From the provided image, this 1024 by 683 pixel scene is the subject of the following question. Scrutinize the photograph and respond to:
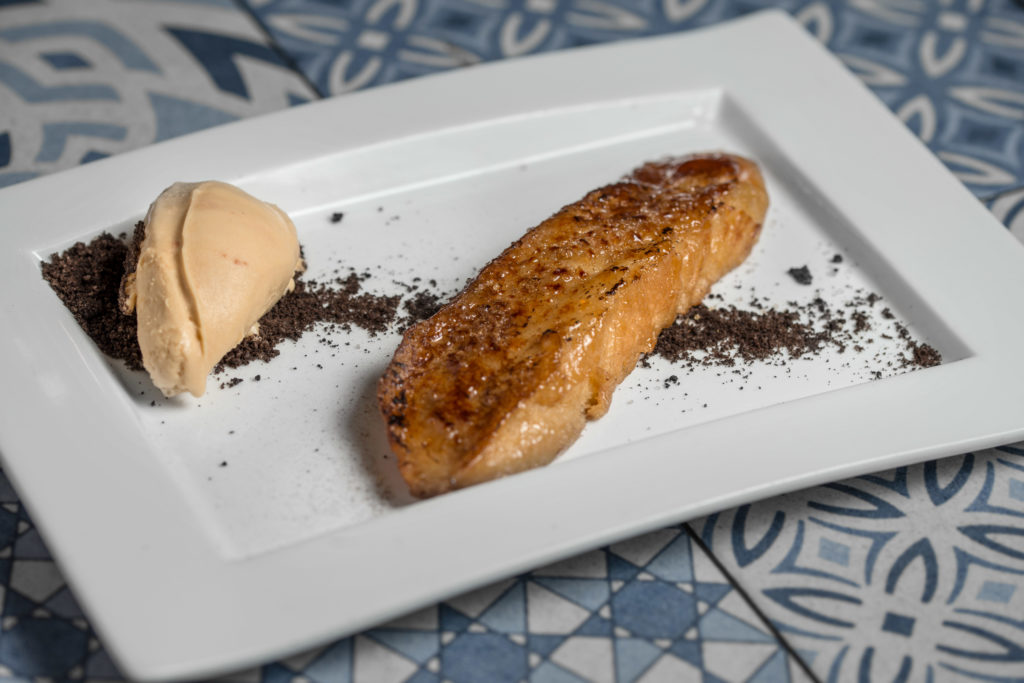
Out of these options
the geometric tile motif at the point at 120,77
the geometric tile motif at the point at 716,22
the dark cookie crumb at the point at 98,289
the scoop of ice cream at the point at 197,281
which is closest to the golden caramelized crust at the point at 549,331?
the scoop of ice cream at the point at 197,281

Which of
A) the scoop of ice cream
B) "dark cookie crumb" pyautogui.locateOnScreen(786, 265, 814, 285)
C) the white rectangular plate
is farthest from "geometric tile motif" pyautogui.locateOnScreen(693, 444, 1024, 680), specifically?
the scoop of ice cream

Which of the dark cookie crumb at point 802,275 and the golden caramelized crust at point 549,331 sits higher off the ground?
the dark cookie crumb at point 802,275

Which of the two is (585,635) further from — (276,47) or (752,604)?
(276,47)

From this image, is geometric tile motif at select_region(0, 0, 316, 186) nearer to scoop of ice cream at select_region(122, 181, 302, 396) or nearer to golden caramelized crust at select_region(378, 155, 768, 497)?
scoop of ice cream at select_region(122, 181, 302, 396)

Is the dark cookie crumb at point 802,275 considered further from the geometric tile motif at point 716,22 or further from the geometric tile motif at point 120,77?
the geometric tile motif at point 120,77


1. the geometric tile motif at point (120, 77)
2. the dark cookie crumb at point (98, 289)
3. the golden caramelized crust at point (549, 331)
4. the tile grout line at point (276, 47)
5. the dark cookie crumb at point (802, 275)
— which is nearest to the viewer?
the golden caramelized crust at point (549, 331)

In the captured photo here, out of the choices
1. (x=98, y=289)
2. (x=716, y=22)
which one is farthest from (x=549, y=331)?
(x=716, y=22)

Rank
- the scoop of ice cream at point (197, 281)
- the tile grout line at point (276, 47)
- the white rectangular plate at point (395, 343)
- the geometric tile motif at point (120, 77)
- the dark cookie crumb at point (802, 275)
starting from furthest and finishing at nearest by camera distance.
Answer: the tile grout line at point (276, 47) → the geometric tile motif at point (120, 77) → the dark cookie crumb at point (802, 275) → the scoop of ice cream at point (197, 281) → the white rectangular plate at point (395, 343)
